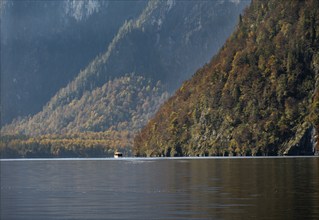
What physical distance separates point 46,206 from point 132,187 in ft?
111

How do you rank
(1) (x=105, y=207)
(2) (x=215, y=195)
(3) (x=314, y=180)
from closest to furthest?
(1) (x=105, y=207)
(2) (x=215, y=195)
(3) (x=314, y=180)

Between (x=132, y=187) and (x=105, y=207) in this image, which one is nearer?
(x=105, y=207)

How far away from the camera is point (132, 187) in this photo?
146000mm

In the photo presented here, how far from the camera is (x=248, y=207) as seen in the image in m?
106

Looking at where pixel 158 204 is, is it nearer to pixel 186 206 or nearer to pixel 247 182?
pixel 186 206

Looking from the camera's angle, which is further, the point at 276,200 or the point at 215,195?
the point at 215,195

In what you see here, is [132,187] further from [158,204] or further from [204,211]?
[204,211]

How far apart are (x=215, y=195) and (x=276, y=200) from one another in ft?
40.9

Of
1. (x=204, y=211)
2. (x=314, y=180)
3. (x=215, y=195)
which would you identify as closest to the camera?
(x=204, y=211)

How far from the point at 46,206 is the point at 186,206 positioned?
48.5 ft

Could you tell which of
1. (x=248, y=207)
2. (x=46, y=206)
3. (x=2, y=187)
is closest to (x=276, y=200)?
(x=248, y=207)

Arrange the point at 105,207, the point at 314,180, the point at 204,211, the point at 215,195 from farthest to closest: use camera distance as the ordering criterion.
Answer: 1. the point at 314,180
2. the point at 215,195
3. the point at 105,207
4. the point at 204,211

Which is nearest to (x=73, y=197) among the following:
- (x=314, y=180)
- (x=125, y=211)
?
(x=125, y=211)

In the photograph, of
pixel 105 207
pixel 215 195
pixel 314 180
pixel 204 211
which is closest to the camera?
pixel 204 211
